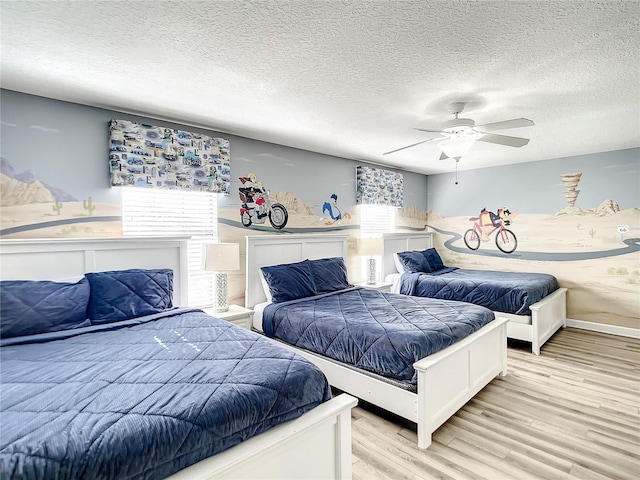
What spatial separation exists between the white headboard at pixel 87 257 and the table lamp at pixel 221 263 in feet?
0.76

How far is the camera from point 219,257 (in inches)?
122

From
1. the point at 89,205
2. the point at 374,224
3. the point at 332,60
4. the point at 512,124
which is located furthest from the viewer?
the point at 374,224

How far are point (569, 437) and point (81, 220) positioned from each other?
395 cm

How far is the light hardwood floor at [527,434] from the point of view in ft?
6.54

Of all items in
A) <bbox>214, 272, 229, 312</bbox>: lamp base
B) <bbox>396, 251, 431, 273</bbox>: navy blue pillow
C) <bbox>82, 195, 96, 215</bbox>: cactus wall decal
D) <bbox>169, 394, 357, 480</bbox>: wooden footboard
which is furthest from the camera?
<bbox>396, 251, 431, 273</bbox>: navy blue pillow

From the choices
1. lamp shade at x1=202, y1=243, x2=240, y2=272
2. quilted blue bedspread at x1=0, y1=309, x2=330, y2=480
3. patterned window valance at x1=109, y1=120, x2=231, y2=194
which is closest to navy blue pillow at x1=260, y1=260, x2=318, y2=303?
lamp shade at x1=202, y1=243, x2=240, y2=272

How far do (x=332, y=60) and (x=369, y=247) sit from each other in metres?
3.00

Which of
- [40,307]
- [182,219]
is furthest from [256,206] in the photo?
[40,307]

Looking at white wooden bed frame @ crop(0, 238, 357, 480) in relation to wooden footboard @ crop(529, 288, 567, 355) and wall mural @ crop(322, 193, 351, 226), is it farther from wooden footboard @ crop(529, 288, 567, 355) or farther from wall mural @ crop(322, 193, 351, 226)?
wooden footboard @ crop(529, 288, 567, 355)

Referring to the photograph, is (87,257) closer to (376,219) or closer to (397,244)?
(376,219)

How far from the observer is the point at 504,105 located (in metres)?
2.79

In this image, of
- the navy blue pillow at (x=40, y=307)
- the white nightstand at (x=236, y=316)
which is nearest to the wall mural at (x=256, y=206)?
the white nightstand at (x=236, y=316)

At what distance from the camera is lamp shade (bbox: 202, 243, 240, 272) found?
3094 mm

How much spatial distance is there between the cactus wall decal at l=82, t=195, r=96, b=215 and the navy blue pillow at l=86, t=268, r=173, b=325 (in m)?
0.59
